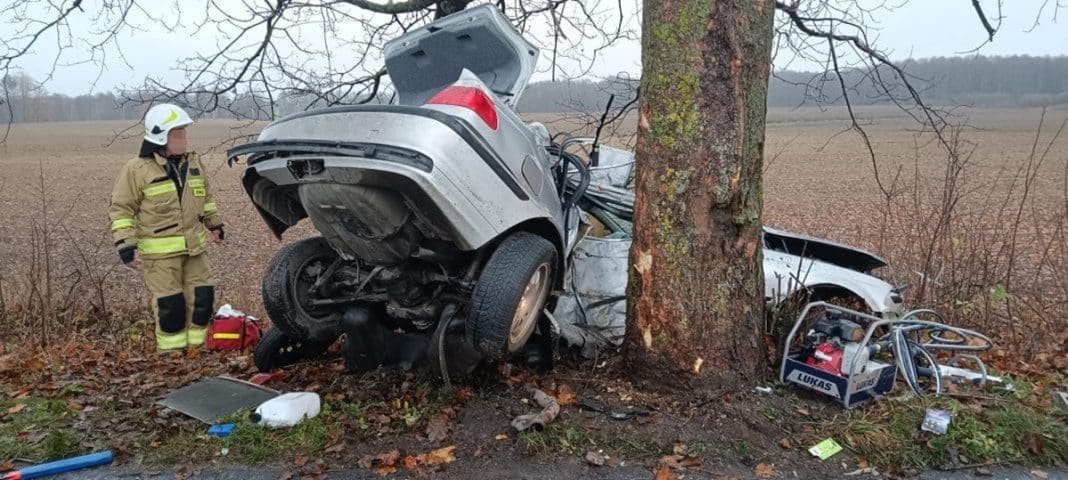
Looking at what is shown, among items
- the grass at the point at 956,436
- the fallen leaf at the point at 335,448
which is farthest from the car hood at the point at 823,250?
the fallen leaf at the point at 335,448

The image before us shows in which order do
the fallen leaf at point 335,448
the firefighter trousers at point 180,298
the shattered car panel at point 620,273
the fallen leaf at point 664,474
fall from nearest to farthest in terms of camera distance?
the fallen leaf at point 664,474 < the fallen leaf at point 335,448 < the shattered car panel at point 620,273 < the firefighter trousers at point 180,298

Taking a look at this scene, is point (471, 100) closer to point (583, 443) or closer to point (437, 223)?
point (437, 223)

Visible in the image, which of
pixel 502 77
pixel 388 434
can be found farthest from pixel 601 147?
pixel 388 434

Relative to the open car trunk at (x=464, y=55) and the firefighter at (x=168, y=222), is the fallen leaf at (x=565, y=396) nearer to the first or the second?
the open car trunk at (x=464, y=55)

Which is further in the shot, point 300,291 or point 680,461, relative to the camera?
point 300,291

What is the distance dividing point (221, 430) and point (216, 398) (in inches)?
18.2

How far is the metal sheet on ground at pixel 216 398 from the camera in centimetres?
382

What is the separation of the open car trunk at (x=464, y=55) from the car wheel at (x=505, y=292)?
1.04m

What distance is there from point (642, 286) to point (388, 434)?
1410mm

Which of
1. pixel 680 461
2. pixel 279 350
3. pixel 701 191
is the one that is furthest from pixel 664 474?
pixel 279 350

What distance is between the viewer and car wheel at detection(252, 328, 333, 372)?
14.7 ft

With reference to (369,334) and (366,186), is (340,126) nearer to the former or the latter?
(366,186)

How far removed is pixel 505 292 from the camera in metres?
3.36

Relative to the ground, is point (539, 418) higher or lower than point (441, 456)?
higher
